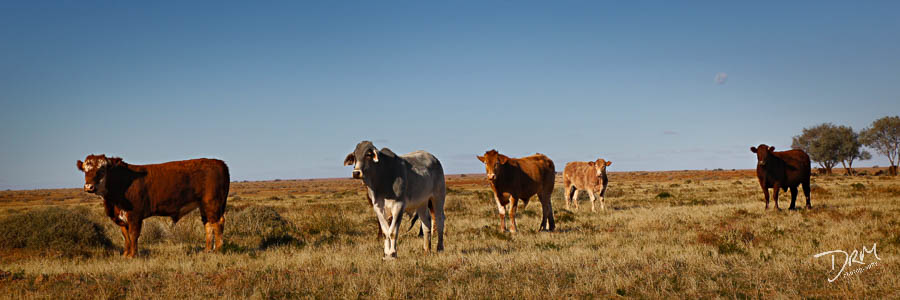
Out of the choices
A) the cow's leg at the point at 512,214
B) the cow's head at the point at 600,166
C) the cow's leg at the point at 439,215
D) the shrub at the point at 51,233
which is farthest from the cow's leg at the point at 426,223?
the cow's head at the point at 600,166

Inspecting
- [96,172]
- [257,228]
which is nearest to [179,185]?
[96,172]

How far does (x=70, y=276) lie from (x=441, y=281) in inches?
215

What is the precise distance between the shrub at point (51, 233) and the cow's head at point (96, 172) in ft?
7.03

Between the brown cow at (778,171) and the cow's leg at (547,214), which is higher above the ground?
the brown cow at (778,171)

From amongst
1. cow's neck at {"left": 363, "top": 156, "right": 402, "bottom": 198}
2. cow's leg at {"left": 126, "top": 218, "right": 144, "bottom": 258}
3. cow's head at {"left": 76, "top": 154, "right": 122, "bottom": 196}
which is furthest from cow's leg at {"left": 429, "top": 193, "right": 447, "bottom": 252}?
cow's head at {"left": 76, "top": 154, "right": 122, "bottom": 196}

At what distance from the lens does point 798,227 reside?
12.8 metres

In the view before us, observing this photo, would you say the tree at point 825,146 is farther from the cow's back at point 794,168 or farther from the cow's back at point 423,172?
the cow's back at point 423,172

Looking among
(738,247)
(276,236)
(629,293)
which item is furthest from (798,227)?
(276,236)

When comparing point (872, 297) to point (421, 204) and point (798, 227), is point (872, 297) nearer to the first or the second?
point (421, 204)

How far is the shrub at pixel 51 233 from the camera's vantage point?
36.0ft

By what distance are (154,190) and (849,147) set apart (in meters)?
84.1

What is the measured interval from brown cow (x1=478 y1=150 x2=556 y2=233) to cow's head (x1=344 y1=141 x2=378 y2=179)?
199 inches

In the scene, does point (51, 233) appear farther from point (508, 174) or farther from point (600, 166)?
point (600, 166)

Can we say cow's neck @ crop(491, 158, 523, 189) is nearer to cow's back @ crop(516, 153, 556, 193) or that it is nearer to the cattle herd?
cow's back @ crop(516, 153, 556, 193)
